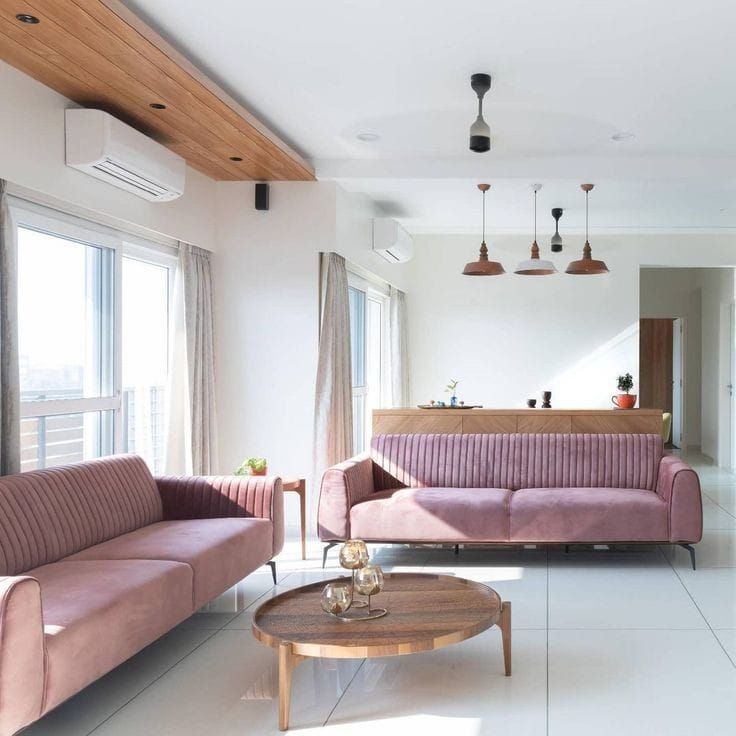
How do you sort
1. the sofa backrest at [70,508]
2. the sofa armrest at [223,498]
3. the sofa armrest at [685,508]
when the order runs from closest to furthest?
the sofa backrest at [70,508]
the sofa armrest at [223,498]
the sofa armrest at [685,508]

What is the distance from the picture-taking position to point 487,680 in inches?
134

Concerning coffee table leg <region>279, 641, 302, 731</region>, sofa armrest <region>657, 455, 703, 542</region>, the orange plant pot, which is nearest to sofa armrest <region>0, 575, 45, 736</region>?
coffee table leg <region>279, 641, 302, 731</region>

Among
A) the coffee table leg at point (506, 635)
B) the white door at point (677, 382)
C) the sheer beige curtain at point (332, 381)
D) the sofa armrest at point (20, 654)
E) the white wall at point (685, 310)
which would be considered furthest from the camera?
the white door at point (677, 382)

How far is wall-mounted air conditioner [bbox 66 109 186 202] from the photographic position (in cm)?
446

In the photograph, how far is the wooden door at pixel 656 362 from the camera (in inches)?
516

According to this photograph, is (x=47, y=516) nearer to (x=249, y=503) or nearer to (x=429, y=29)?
(x=249, y=503)

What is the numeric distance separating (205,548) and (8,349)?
1.31 meters

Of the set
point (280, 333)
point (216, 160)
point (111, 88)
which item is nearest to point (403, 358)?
point (280, 333)

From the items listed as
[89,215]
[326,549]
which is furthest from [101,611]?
[89,215]

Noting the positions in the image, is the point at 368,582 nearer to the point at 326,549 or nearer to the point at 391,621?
the point at 391,621

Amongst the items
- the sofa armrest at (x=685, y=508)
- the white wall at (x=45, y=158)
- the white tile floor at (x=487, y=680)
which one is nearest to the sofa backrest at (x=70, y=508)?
the white tile floor at (x=487, y=680)

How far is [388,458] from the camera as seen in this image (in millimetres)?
6113

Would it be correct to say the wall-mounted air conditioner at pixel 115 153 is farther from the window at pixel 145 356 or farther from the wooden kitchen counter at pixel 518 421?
the wooden kitchen counter at pixel 518 421

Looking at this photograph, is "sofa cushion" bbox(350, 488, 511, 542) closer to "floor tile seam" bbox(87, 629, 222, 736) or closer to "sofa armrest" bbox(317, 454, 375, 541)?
"sofa armrest" bbox(317, 454, 375, 541)
